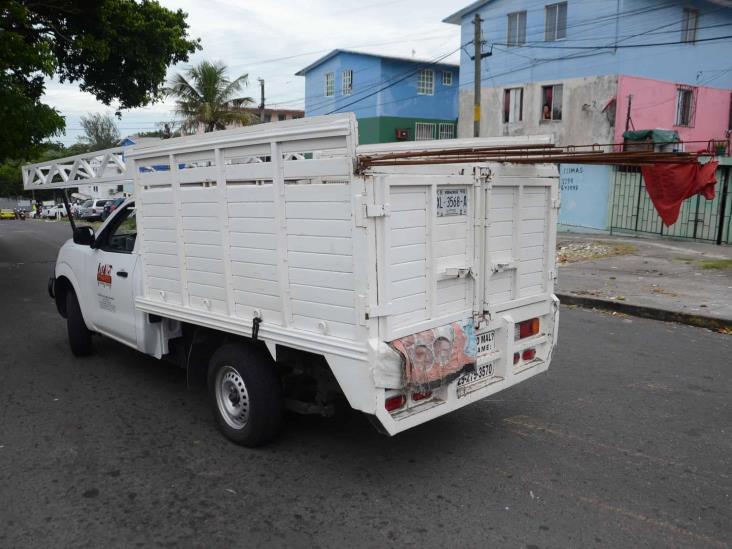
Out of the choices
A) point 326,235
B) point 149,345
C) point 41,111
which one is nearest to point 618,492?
point 326,235

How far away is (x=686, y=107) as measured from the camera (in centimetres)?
2288

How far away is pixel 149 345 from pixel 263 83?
36783 millimetres

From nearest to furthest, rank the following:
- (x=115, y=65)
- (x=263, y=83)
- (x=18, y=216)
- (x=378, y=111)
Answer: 1. (x=115, y=65)
2. (x=378, y=111)
3. (x=263, y=83)
4. (x=18, y=216)

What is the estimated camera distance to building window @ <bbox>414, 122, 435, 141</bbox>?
113 feet

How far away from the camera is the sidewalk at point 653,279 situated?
29.1 feet

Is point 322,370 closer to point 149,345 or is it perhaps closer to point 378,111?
point 149,345

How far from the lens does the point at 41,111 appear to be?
12.6 metres

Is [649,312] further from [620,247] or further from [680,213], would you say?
[680,213]

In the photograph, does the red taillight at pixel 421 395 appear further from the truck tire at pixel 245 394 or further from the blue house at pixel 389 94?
the blue house at pixel 389 94

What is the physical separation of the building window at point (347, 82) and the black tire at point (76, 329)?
98.7ft

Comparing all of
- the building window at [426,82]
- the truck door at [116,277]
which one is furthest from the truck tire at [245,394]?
the building window at [426,82]

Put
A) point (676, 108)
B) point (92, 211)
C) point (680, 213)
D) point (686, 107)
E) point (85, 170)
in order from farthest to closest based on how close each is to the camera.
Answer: point (92, 211) → point (686, 107) → point (676, 108) → point (680, 213) → point (85, 170)

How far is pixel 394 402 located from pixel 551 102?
70.1ft

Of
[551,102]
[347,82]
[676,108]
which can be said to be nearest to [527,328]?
[551,102]
